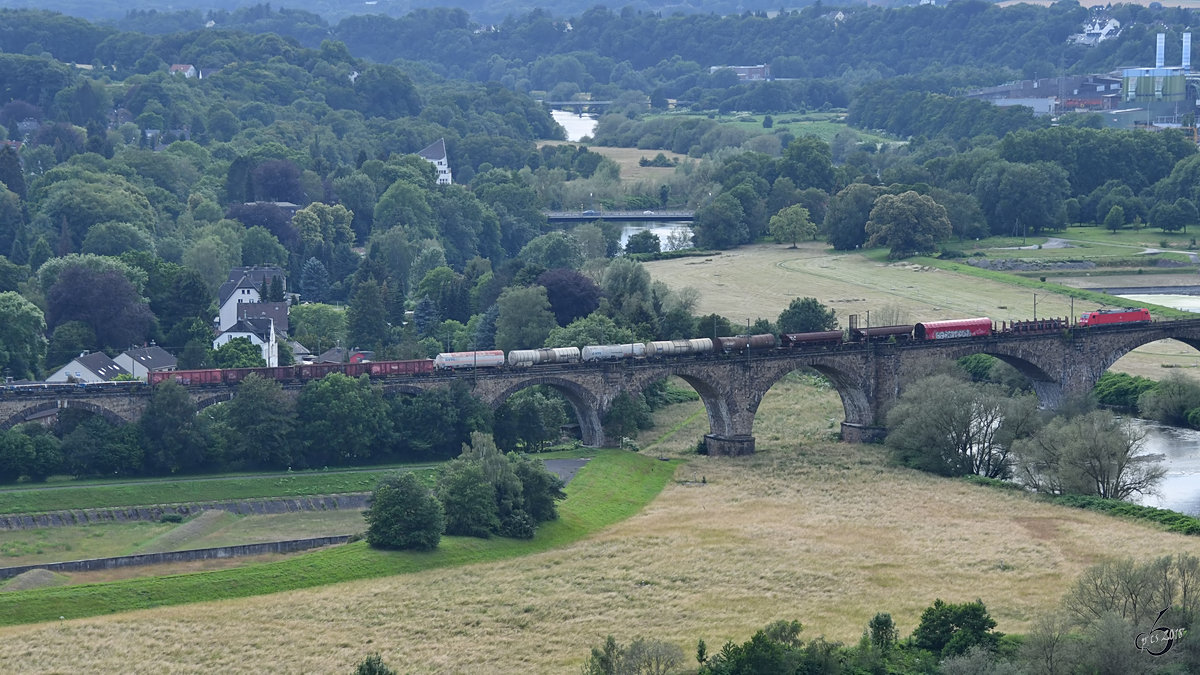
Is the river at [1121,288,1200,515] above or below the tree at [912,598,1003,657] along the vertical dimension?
above

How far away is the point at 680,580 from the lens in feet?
303

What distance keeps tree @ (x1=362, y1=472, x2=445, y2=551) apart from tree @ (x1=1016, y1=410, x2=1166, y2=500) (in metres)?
35.6

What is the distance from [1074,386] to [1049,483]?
2460 cm

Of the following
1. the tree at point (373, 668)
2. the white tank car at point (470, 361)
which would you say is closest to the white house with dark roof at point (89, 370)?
the white tank car at point (470, 361)

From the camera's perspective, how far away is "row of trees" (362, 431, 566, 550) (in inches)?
3698

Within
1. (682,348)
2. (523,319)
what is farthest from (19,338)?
(682,348)

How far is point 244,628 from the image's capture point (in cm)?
8406

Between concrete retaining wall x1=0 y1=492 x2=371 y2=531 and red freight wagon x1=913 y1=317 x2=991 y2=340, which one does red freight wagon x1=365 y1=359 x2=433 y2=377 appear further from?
red freight wagon x1=913 y1=317 x2=991 y2=340

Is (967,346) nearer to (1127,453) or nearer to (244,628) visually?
(1127,453)

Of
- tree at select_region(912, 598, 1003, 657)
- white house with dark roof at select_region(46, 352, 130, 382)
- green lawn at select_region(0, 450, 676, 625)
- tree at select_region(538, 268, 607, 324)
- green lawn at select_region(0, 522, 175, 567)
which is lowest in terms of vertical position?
tree at select_region(912, 598, 1003, 657)

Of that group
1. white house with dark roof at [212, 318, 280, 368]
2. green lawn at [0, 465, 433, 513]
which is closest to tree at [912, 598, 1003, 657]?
green lawn at [0, 465, 433, 513]

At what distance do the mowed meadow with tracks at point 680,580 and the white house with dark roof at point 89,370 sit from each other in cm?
3567

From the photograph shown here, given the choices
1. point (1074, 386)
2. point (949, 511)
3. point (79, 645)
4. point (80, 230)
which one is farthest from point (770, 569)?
point (80, 230)

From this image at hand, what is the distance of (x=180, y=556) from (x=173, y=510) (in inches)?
331
